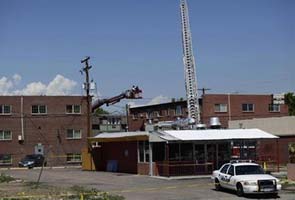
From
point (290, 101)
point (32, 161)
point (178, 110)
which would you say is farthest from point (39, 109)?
point (290, 101)

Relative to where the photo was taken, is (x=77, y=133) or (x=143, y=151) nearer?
(x=143, y=151)

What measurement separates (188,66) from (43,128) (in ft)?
78.0

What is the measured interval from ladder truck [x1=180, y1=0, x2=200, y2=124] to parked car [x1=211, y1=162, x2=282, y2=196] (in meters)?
48.6

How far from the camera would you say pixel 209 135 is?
40906mm

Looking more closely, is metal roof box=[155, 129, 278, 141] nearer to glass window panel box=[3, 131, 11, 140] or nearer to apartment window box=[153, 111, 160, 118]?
glass window panel box=[3, 131, 11, 140]

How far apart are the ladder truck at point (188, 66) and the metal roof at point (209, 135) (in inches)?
1343

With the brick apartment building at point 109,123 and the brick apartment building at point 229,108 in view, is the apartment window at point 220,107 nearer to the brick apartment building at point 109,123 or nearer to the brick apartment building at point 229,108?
the brick apartment building at point 229,108

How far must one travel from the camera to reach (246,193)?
2569cm

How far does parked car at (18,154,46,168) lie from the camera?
64188 mm

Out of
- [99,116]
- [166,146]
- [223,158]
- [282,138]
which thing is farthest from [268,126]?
[99,116]

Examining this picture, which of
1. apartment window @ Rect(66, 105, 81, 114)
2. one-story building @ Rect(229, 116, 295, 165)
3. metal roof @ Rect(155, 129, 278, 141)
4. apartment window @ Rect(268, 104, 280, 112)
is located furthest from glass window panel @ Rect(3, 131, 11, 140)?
apartment window @ Rect(268, 104, 280, 112)

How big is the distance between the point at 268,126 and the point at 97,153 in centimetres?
1695

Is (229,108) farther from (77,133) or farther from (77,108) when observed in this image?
(77,133)

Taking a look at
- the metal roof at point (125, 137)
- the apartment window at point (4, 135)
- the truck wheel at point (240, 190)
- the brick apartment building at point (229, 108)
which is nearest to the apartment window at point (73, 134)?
the apartment window at point (4, 135)
